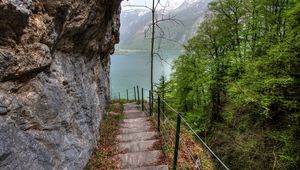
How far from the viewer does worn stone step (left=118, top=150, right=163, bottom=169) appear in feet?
18.7

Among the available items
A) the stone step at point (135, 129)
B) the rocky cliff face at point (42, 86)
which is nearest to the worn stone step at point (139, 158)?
the rocky cliff face at point (42, 86)

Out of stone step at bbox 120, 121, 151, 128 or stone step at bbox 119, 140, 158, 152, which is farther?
stone step at bbox 120, 121, 151, 128

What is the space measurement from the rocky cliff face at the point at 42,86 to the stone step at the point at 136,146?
111cm

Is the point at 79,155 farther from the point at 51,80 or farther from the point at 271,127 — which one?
the point at 271,127

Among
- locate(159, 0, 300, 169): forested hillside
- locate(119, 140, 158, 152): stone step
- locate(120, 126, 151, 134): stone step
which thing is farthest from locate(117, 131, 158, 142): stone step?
locate(159, 0, 300, 169): forested hillside

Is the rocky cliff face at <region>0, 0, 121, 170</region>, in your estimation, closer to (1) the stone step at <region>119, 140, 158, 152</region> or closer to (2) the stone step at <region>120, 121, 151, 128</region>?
(1) the stone step at <region>119, 140, 158, 152</region>

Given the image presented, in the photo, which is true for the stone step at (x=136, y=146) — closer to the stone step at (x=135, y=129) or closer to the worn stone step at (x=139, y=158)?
the worn stone step at (x=139, y=158)

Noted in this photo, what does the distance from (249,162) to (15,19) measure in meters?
8.80

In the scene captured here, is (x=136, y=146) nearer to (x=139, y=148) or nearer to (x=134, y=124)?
(x=139, y=148)

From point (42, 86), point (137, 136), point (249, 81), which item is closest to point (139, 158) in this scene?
point (137, 136)

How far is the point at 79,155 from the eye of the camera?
4992 millimetres

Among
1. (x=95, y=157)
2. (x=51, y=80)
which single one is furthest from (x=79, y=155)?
(x=51, y=80)

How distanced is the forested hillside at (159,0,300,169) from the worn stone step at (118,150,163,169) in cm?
433

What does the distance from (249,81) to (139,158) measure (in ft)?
22.1
